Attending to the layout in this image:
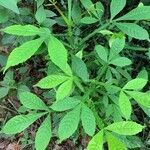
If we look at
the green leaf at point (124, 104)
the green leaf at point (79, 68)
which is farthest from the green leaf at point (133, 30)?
the green leaf at point (124, 104)

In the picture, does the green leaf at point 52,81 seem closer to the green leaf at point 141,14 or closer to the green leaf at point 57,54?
the green leaf at point 57,54

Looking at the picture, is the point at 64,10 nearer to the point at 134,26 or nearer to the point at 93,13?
the point at 93,13

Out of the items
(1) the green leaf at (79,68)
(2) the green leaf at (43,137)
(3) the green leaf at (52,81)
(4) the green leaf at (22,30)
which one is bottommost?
(2) the green leaf at (43,137)

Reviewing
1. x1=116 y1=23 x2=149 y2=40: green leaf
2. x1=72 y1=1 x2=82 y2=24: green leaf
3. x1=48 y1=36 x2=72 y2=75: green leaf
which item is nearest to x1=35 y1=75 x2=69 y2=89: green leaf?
x1=48 y1=36 x2=72 y2=75: green leaf

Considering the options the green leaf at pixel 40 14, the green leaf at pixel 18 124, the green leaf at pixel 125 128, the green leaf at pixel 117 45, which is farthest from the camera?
the green leaf at pixel 40 14

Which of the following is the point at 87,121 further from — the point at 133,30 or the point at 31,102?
the point at 133,30

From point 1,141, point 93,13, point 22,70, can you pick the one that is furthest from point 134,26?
point 1,141
